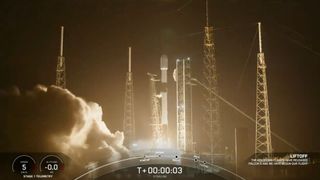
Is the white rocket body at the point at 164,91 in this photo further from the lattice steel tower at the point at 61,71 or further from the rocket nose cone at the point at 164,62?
the lattice steel tower at the point at 61,71

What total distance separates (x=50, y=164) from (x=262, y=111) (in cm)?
200

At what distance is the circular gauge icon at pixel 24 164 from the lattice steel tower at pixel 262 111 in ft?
6.66

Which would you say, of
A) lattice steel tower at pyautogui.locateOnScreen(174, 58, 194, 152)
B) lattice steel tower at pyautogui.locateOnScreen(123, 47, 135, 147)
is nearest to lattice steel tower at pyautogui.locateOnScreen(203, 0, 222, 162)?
lattice steel tower at pyautogui.locateOnScreen(174, 58, 194, 152)

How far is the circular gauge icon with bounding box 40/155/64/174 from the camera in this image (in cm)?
430

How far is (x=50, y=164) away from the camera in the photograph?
4305 mm

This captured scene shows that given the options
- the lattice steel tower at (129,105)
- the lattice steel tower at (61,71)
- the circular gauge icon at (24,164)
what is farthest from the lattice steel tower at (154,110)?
the circular gauge icon at (24,164)

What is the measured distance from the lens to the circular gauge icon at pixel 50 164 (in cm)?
430

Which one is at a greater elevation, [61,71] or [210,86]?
[61,71]

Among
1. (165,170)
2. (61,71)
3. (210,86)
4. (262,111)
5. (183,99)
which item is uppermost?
(61,71)

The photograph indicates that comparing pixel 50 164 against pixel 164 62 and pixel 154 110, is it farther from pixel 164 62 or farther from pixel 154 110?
pixel 164 62

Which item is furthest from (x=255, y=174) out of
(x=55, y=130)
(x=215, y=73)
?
(x=55, y=130)

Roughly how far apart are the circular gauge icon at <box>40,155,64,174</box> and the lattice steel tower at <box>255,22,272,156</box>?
1.80 metres

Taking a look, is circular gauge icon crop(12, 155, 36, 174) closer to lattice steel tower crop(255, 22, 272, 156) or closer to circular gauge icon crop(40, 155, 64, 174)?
circular gauge icon crop(40, 155, 64, 174)

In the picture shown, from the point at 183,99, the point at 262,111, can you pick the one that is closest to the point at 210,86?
the point at 183,99
